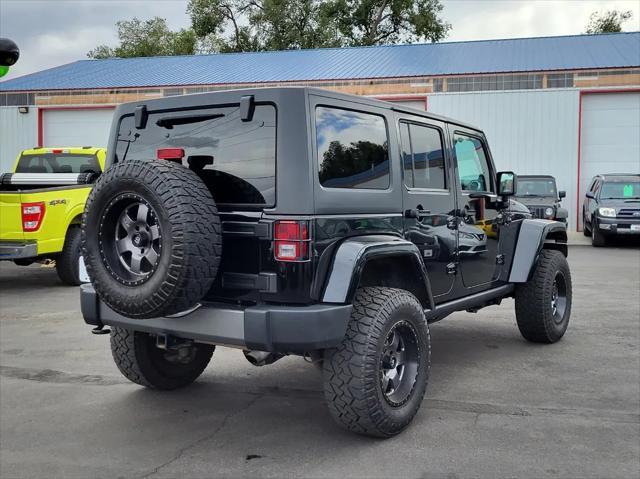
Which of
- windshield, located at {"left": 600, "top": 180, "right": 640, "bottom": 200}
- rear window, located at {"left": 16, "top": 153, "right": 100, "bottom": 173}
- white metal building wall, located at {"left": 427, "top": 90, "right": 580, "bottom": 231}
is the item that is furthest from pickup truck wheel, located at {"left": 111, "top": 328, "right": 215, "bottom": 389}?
white metal building wall, located at {"left": 427, "top": 90, "right": 580, "bottom": 231}

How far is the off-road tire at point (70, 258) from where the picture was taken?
9.90 m

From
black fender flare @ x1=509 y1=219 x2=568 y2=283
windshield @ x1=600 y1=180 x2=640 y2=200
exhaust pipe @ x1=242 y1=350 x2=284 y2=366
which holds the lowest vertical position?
exhaust pipe @ x1=242 y1=350 x2=284 y2=366

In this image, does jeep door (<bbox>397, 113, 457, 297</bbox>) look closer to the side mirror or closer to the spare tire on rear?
the side mirror

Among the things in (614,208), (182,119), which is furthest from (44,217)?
(614,208)

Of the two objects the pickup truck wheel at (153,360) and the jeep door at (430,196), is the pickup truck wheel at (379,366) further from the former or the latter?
the pickup truck wheel at (153,360)

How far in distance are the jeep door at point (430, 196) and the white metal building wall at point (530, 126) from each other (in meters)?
16.5

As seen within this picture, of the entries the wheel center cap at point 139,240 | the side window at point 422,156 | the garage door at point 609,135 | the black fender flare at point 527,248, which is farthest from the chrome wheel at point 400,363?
the garage door at point 609,135

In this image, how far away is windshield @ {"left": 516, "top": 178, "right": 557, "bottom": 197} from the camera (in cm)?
1798

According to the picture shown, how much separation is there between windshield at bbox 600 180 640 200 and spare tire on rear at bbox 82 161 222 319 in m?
15.0

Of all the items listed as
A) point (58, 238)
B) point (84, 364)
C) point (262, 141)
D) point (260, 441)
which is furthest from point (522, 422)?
point (58, 238)

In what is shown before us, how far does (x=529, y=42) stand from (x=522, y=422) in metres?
24.9

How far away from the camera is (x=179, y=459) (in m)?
3.85

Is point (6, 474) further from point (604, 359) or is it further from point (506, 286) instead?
point (604, 359)

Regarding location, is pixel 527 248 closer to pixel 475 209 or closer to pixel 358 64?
pixel 475 209
